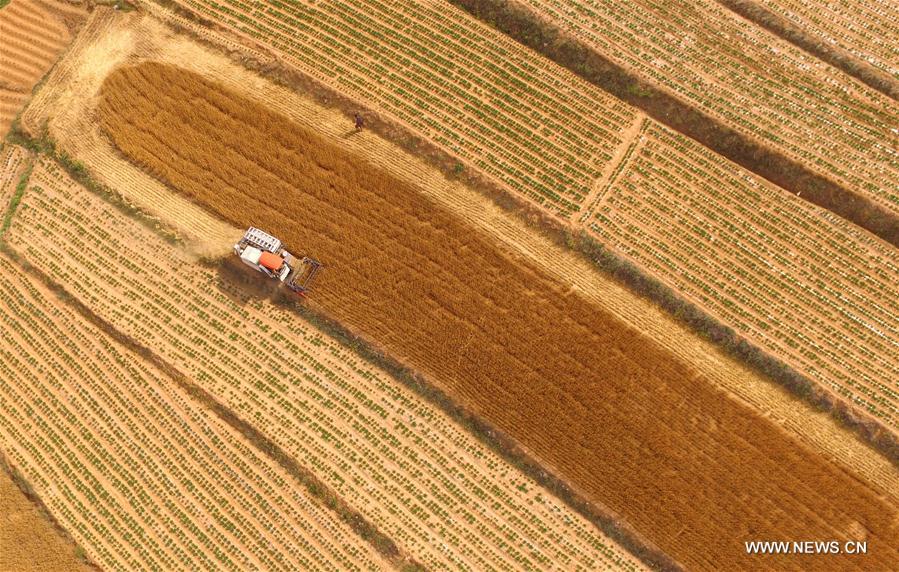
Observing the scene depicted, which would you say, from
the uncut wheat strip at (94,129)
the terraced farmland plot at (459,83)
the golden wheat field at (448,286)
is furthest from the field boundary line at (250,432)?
the terraced farmland plot at (459,83)

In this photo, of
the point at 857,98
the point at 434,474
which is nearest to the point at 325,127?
the point at 434,474

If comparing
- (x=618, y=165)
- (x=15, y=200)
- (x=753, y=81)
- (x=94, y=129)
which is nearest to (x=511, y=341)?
(x=618, y=165)

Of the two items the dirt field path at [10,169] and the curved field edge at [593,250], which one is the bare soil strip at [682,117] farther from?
the dirt field path at [10,169]

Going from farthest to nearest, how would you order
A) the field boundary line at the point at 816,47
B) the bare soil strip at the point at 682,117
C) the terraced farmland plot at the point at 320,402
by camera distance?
the field boundary line at the point at 816,47 → the bare soil strip at the point at 682,117 → the terraced farmland plot at the point at 320,402

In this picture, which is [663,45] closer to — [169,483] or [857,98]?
[857,98]

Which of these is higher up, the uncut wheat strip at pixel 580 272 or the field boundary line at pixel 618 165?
the field boundary line at pixel 618 165

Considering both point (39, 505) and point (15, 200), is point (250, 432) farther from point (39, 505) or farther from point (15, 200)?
point (15, 200)
